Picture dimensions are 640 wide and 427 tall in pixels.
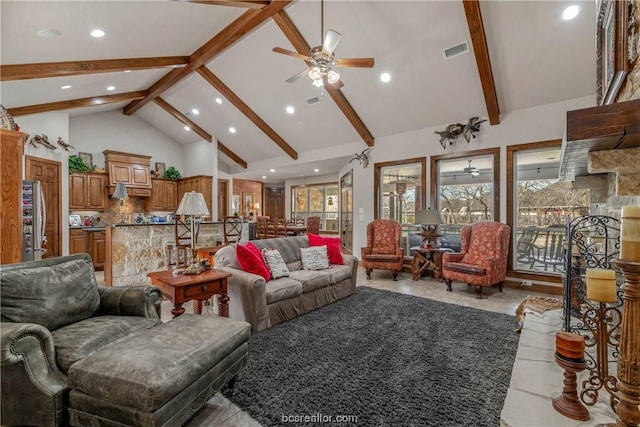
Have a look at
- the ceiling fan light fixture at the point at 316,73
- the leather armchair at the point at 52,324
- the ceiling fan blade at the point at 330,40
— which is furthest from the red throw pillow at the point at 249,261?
the ceiling fan blade at the point at 330,40

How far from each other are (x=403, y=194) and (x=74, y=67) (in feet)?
19.8

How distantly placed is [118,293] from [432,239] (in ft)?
16.5

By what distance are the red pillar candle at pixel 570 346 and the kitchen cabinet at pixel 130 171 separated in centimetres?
872

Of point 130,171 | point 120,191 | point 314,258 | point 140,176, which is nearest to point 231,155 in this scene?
point 140,176

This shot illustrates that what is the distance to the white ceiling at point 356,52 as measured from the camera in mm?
3455

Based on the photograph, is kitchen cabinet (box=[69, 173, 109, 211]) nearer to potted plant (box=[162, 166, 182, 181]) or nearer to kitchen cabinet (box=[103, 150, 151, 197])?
kitchen cabinet (box=[103, 150, 151, 197])

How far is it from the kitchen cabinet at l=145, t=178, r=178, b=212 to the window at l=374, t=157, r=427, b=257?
20.1 feet

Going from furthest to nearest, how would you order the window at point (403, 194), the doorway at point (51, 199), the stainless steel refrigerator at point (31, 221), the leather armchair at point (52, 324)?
the window at point (403, 194) → the doorway at point (51, 199) → the stainless steel refrigerator at point (31, 221) → the leather armchair at point (52, 324)

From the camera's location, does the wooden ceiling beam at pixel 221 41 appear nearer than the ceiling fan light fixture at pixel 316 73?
No

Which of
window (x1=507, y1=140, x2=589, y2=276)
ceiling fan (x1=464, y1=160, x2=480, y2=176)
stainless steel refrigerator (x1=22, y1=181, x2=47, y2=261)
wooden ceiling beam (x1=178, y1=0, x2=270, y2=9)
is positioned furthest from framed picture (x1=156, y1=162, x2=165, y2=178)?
window (x1=507, y1=140, x2=589, y2=276)

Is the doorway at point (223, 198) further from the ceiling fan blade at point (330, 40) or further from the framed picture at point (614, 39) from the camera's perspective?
the framed picture at point (614, 39)

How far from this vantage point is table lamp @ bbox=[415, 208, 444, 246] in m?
5.13

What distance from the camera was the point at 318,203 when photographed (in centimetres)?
1121

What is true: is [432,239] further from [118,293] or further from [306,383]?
[118,293]
